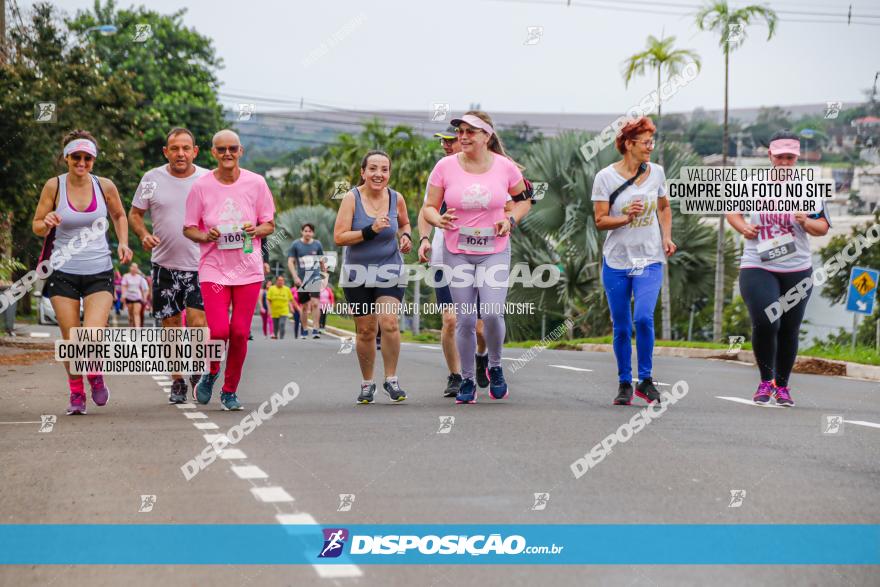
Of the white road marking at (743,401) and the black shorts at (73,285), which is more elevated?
the black shorts at (73,285)

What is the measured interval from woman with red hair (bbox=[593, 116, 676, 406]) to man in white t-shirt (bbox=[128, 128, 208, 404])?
3161 millimetres

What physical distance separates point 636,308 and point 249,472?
4.17m

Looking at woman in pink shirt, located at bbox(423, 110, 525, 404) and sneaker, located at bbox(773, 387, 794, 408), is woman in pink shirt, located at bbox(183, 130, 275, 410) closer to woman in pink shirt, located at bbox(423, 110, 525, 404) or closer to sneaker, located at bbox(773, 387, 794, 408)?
woman in pink shirt, located at bbox(423, 110, 525, 404)

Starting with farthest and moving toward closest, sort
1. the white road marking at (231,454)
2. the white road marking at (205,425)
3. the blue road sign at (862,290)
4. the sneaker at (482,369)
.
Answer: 1. the blue road sign at (862,290)
2. the sneaker at (482,369)
3. the white road marking at (205,425)
4. the white road marking at (231,454)

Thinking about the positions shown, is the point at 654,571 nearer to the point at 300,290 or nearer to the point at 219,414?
the point at 219,414

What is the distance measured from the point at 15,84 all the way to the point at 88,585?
20.1m

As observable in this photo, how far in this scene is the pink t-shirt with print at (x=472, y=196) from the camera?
965cm

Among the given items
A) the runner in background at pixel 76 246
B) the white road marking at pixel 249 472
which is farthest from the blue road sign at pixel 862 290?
the white road marking at pixel 249 472

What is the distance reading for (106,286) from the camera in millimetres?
9648

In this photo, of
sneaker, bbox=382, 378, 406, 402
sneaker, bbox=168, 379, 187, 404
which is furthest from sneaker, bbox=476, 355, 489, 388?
sneaker, bbox=168, 379, 187, 404

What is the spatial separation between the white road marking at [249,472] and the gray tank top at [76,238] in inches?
136

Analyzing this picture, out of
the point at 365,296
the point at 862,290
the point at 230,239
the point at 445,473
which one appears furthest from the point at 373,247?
the point at 862,290

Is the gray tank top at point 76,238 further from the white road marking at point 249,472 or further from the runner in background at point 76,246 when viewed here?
the white road marking at point 249,472

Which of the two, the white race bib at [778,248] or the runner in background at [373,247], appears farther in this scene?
the white race bib at [778,248]
